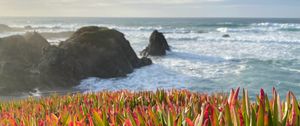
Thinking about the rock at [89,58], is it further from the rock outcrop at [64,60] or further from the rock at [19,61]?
the rock at [19,61]

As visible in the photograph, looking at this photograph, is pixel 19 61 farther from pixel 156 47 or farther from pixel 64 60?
pixel 156 47

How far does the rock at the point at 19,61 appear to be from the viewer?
667 inches

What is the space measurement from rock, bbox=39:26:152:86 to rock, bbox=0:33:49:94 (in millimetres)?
902

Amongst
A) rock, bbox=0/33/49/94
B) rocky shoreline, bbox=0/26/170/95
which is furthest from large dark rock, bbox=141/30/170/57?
rock, bbox=0/33/49/94

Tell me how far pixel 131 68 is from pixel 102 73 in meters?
1.97

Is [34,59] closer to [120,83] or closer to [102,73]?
[102,73]

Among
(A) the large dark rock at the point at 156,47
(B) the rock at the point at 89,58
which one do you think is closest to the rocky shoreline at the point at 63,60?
(B) the rock at the point at 89,58

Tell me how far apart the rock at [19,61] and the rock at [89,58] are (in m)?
0.90

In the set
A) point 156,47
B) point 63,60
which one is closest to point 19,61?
point 63,60

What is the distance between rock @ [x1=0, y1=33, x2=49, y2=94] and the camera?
1694 centimetres

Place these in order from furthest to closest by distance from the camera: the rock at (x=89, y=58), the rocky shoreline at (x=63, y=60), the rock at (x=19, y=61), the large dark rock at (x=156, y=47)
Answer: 1. the large dark rock at (x=156, y=47)
2. the rock at (x=89, y=58)
3. the rocky shoreline at (x=63, y=60)
4. the rock at (x=19, y=61)

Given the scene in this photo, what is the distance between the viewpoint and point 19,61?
19359 millimetres

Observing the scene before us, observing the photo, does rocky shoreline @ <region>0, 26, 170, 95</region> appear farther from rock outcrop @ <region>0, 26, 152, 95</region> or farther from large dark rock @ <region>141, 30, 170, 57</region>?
large dark rock @ <region>141, 30, 170, 57</region>

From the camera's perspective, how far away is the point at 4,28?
68625 mm
